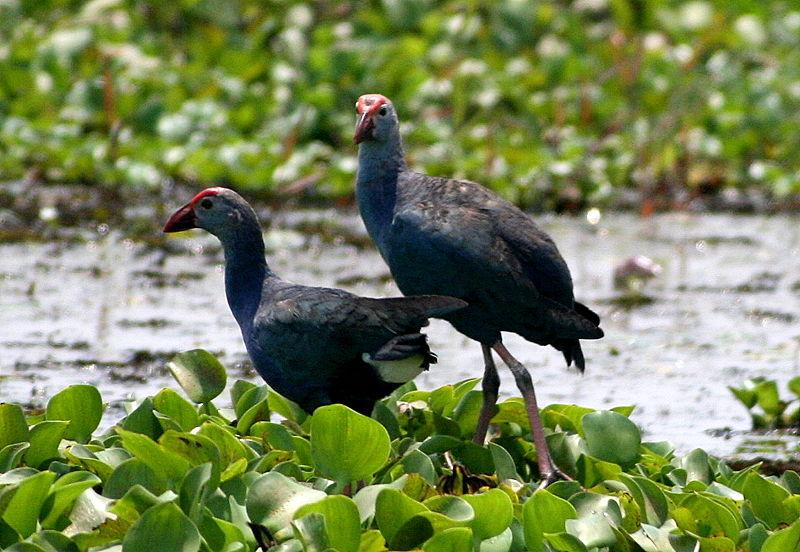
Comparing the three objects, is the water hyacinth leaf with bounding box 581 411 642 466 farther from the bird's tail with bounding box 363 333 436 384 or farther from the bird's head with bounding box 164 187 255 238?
the bird's head with bounding box 164 187 255 238

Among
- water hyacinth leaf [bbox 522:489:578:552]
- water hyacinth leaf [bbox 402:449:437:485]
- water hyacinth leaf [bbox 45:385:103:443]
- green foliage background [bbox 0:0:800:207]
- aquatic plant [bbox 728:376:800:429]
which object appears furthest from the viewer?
green foliage background [bbox 0:0:800:207]

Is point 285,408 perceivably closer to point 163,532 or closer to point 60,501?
point 60,501

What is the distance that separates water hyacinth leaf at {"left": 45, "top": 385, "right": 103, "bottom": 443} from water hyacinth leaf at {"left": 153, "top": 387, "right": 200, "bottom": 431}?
176mm

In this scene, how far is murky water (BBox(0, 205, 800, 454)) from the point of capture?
18.9 feet

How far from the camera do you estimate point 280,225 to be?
823 cm

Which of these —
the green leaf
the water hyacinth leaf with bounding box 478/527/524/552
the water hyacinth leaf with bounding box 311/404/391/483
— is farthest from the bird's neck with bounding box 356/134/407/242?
the green leaf

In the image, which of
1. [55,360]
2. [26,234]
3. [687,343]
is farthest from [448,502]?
[26,234]

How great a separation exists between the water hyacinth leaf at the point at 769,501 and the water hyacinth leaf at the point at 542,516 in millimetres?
494

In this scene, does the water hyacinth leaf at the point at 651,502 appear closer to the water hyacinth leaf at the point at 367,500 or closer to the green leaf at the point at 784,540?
the green leaf at the point at 784,540

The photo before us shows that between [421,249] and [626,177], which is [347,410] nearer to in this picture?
[421,249]

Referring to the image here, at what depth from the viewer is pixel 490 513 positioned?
3.54 metres

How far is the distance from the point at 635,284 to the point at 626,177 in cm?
172

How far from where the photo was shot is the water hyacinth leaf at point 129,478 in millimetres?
3625

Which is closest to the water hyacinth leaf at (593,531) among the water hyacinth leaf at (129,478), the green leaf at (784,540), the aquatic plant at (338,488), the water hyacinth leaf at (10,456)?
the aquatic plant at (338,488)
